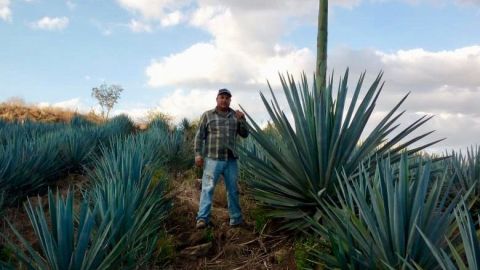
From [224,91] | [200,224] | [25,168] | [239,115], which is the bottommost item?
[200,224]

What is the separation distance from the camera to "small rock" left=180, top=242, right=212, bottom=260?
525 centimetres

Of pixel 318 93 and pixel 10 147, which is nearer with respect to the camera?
pixel 318 93

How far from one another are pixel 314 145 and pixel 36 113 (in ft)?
76.6

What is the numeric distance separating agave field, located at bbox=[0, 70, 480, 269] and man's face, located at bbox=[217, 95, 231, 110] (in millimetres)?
600

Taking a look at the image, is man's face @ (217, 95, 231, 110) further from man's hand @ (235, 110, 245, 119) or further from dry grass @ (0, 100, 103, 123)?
dry grass @ (0, 100, 103, 123)

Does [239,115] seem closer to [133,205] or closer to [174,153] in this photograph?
[133,205]

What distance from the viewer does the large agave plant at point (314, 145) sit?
16.9 feet

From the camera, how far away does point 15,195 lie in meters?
6.96

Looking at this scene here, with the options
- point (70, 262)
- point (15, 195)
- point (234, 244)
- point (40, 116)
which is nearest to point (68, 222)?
point (70, 262)

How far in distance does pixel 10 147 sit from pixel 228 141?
3.17 m

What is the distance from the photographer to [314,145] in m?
5.23

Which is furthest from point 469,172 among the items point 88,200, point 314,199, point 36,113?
point 36,113

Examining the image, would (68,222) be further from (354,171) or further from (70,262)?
A: (354,171)

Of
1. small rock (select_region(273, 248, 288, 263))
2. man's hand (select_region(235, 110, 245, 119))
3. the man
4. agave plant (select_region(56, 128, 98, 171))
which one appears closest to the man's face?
the man
